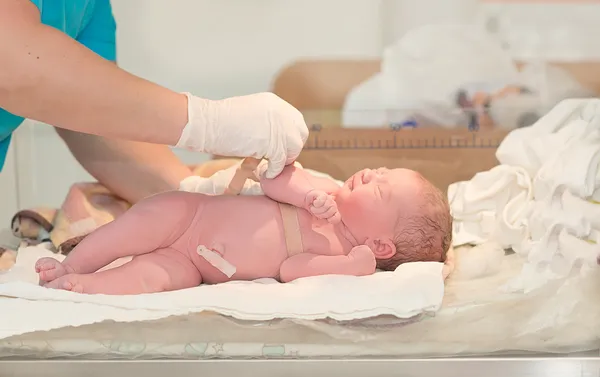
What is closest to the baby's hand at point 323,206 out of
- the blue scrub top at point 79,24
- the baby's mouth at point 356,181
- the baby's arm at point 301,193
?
the baby's arm at point 301,193

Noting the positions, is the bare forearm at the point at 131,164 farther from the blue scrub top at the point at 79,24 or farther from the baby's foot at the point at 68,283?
the baby's foot at the point at 68,283

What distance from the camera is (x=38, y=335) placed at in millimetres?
1060

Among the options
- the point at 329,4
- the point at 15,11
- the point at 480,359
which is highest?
the point at 15,11

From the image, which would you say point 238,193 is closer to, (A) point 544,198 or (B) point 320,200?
(B) point 320,200

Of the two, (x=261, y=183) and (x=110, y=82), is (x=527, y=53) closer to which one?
(x=261, y=183)

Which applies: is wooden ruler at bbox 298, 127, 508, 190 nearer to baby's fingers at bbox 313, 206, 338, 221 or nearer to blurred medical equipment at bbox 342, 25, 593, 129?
blurred medical equipment at bbox 342, 25, 593, 129

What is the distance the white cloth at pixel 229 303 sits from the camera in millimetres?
1063

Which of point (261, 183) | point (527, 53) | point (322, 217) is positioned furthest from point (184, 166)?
point (527, 53)

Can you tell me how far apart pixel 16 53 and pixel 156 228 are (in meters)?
0.39

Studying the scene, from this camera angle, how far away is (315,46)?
208 cm

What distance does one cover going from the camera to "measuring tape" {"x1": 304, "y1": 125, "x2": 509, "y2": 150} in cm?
166

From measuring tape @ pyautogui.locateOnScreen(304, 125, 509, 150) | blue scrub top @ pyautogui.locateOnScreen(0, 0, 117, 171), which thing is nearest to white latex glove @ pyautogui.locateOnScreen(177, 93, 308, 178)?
blue scrub top @ pyautogui.locateOnScreen(0, 0, 117, 171)

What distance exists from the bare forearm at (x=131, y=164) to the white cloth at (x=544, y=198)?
0.60m

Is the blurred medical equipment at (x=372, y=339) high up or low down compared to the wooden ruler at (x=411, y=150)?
down
